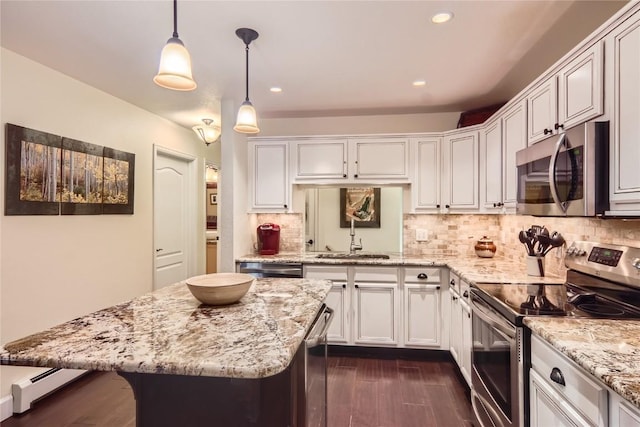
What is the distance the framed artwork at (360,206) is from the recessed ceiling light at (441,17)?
6.72ft

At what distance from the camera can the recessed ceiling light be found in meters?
1.94

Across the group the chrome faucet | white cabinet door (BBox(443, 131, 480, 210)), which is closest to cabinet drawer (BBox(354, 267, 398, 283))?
the chrome faucet

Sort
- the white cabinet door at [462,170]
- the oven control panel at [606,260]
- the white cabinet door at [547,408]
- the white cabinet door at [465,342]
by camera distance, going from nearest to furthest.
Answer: the white cabinet door at [547,408]
the oven control panel at [606,260]
the white cabinet door at [465,342]
the white cabinet door at [462,170]

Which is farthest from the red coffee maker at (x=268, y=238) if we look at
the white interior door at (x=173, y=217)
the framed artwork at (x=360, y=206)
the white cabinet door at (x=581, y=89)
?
the white cabinet door at (x=581, y=89)

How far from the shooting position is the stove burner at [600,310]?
150 centimetres

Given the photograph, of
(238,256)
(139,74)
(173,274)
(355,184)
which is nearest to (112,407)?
(238,256)

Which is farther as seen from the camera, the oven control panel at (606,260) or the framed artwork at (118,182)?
the framed artwork at (118,182)

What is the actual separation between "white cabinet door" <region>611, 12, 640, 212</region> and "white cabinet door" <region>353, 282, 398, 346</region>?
81.1 inches

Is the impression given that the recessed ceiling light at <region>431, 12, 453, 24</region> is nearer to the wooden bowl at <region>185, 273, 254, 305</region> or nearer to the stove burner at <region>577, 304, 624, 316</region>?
the stove burner at <region>577, 304, 624, 316</region>

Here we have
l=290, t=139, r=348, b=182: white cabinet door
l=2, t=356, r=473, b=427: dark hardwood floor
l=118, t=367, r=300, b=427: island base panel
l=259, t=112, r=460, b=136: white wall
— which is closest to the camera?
l=118, t=367, r=300, b=427: island base panel

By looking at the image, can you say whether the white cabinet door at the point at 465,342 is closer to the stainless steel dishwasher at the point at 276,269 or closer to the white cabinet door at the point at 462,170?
the white cabinet door at the point at 462,170

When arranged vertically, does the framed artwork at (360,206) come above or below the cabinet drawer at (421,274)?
above

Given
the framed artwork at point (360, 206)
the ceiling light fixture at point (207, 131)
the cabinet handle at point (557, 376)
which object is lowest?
the cabinet handle at point (557, 376)

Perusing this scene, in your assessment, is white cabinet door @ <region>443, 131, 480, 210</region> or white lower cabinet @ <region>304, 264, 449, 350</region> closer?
white lower cabinet @ <region>304, 264, 449, 350</region>
